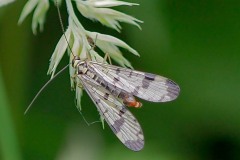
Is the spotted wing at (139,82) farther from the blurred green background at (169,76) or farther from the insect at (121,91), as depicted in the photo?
the blurred green background at (169,76)

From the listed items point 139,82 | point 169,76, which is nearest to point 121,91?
point 139,82

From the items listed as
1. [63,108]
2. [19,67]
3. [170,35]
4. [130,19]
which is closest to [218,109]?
[170,35]

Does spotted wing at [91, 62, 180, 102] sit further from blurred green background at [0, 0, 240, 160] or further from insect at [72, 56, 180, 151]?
blurred green background at [0, 0, 240, 160]

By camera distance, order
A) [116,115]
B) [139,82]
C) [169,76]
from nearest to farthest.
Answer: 1. [116,115]
2. [139,82]
3. [169,76]

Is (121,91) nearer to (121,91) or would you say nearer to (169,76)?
(121,91)

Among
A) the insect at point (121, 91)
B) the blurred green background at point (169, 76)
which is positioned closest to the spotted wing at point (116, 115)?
the insect at point (121, 91)

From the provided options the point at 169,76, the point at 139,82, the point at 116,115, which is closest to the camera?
the point at 116,115

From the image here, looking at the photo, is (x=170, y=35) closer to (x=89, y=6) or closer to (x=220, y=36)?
(x=220, y=36)
